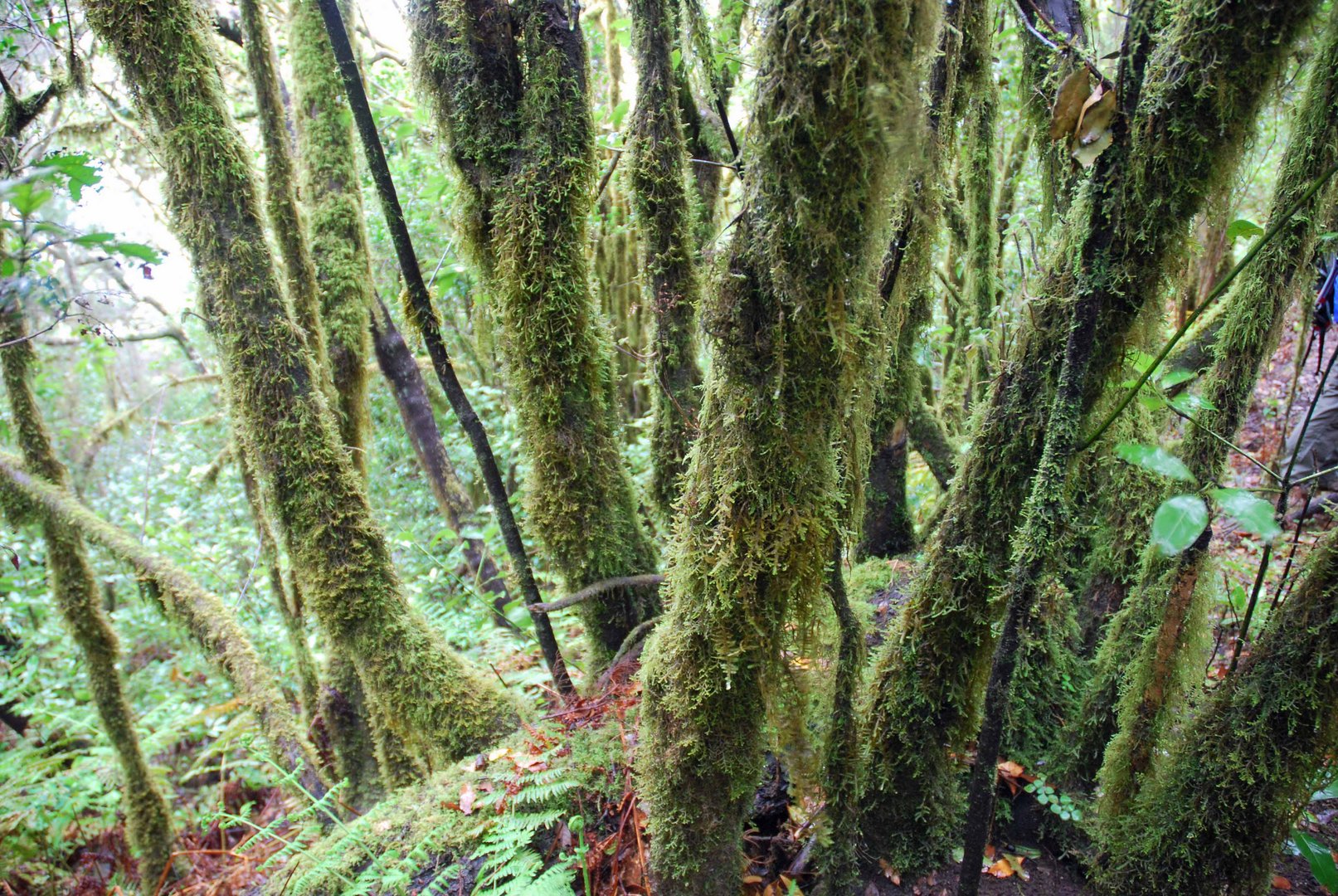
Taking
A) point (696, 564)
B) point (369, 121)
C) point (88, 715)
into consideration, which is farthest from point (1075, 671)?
point (88, 715)

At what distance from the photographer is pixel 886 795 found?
2.50 meters

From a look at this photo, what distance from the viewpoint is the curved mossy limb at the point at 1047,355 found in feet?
5.41

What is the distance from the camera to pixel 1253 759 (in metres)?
2.01

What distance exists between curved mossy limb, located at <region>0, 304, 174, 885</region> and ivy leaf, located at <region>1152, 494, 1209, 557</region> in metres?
5.70

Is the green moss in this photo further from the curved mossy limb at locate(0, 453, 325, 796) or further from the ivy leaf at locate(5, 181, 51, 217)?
the ivy leaf at locate(5, 181, 51, 217)

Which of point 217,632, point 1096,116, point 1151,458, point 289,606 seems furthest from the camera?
point 289,606

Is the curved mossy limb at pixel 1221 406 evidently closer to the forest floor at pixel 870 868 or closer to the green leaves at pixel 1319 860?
the forest floor at pixel 870 868

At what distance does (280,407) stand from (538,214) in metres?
1.43

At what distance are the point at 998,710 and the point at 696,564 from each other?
3.23 ft

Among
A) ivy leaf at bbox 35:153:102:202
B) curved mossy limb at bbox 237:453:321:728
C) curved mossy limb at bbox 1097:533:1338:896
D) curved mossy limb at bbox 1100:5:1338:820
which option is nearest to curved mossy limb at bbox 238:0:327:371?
curved mossy limb at bbox 237:453:321:728

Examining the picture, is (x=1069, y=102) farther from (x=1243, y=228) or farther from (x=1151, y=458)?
(x=1151, y=458)

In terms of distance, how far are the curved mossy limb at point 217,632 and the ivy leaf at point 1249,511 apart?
453cm

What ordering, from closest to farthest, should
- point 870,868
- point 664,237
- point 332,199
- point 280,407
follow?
point 870,868 < point 280,407 < point 664,237 < point 332,199

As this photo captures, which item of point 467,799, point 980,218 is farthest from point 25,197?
point 980,218
